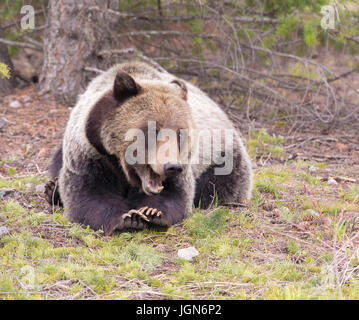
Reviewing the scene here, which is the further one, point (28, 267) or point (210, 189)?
point (210, 189)

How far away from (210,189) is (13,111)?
148 inches

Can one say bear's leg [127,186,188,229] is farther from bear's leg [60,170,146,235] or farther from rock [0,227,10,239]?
rock [0,227,10,239]

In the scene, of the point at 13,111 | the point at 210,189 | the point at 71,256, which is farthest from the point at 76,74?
the point at 71,256

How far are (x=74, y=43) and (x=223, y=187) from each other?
11.4 ft

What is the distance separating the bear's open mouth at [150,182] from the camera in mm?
4152

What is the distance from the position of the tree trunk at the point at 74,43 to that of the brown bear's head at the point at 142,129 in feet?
11.1

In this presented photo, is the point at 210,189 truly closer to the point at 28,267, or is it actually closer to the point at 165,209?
the point at 165,209

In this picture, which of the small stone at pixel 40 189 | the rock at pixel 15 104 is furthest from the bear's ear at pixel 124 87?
the rock at pixel 15 104

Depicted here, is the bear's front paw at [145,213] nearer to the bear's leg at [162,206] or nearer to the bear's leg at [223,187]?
the bear's leg at [162,206]

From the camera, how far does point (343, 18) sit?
7715 mm

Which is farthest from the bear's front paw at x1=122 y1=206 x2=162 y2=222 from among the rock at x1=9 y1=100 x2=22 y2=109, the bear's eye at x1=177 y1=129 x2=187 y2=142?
the rock at x1=9 y1=100 x2=22 y2=109

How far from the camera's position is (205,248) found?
396 cm

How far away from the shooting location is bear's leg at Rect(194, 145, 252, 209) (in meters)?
5.44

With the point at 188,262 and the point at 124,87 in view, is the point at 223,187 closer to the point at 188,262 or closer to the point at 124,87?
the point at 124,87
